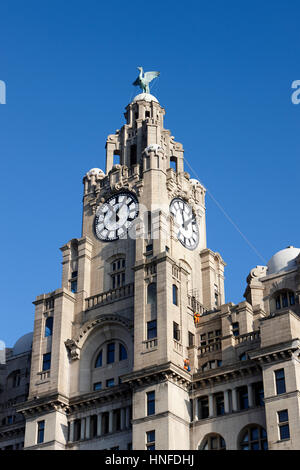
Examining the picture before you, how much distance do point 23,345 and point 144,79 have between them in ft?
109

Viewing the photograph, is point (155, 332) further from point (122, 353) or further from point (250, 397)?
point (250, 397)

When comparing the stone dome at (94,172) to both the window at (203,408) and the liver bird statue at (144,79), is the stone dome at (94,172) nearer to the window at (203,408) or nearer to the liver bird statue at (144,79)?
the liver bird statue at (144,79)

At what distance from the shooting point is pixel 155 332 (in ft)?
267

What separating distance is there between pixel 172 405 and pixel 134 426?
368 centimetres

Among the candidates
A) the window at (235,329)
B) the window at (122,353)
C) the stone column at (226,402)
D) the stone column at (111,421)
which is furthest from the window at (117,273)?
the stone column at (226,402)

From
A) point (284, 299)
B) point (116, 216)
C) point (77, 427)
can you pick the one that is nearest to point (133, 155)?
point (116, 216)

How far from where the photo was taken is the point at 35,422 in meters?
83.9

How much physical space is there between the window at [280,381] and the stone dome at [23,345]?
33.7 metres

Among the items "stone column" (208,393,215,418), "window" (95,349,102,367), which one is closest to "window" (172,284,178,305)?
"stone column" (208,393,215,418)

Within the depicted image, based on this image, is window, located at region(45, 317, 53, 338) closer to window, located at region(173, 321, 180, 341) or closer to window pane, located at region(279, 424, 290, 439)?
window, located at region(173, 321, 180, 341)
